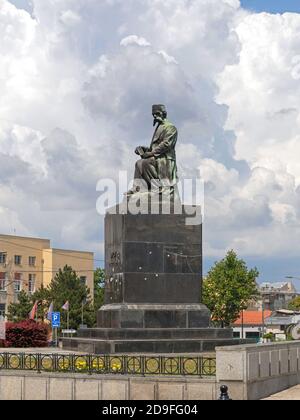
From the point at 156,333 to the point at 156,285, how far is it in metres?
1.76

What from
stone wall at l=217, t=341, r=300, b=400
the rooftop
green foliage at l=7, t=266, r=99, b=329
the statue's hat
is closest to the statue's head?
the statue's hat

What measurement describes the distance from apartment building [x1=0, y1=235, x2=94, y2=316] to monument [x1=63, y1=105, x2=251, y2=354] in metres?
68.6

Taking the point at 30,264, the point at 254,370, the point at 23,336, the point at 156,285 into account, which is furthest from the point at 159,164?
the point at 30,264

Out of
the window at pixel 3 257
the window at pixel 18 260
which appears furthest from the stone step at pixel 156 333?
the window at pixel 18 260

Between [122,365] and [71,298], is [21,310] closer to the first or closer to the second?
[71,298]

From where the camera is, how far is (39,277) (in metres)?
102

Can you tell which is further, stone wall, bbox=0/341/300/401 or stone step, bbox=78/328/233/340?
stone step, bbox=78/328/233/340

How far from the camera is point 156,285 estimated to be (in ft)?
83.0

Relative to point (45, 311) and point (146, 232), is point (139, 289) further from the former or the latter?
point (45, 311)

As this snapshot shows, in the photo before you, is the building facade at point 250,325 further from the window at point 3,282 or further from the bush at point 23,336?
the bush at point 23,336

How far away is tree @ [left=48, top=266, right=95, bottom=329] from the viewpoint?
77438 mm

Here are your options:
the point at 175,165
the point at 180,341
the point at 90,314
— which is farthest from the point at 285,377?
the point at 90,314

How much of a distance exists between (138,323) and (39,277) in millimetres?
78716

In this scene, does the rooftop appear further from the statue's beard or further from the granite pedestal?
the granite pedestal
